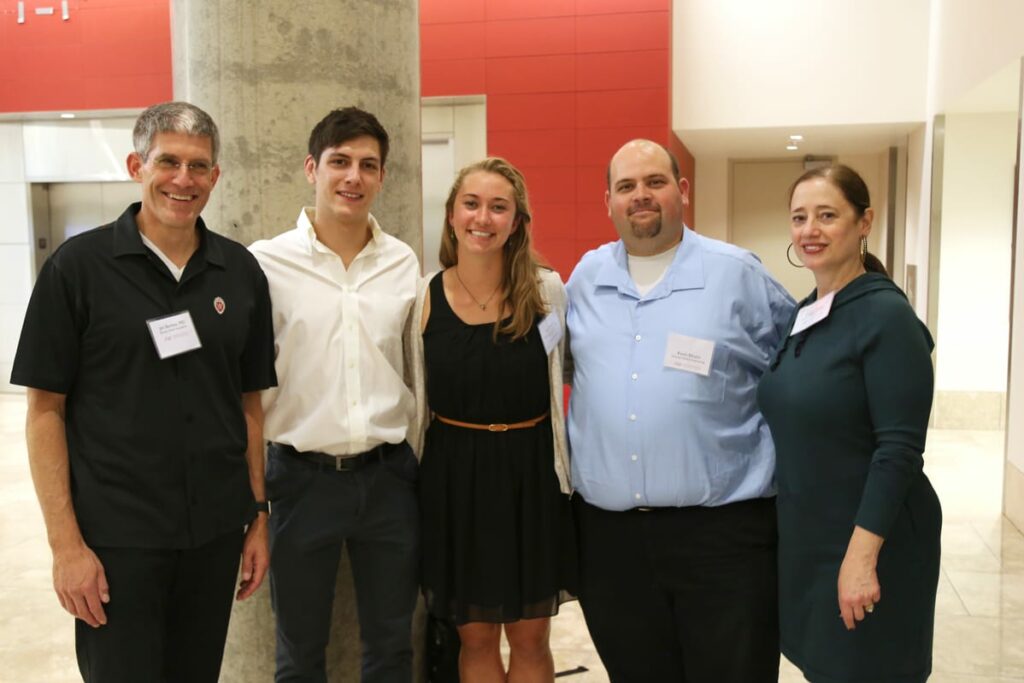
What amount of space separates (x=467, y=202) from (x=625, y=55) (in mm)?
6759

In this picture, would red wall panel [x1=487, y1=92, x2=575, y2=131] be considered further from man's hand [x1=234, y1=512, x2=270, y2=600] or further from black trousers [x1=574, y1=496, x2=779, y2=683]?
man's hand [x1=234, y1=512, x2=270, y2=600]

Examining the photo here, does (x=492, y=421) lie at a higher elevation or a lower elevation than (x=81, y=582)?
higher

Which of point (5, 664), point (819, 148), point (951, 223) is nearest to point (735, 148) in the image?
point (819, 148)

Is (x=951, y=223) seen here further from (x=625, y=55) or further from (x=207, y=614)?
(x=207, y=614)

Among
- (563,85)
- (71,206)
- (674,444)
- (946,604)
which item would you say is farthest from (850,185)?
(71,206)

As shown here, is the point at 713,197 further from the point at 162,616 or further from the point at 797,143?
the point at 162,616

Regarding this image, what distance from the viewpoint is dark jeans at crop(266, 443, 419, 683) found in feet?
7.88

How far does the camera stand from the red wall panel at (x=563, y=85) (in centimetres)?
870

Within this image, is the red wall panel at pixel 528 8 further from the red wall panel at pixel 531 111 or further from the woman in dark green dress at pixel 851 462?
the woman in dark green dress at pixel 851 462

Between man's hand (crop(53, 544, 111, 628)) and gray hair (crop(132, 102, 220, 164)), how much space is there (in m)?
0.91

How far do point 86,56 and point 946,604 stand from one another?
31.7 feet

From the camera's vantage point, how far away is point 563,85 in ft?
28.9

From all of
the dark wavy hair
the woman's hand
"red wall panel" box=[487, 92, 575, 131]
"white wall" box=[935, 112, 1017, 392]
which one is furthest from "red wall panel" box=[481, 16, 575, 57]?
the woman's hand

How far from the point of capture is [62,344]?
195 cm
